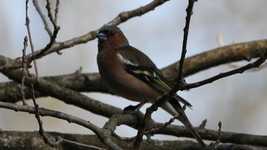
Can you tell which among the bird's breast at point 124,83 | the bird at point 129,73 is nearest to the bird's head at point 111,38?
the bird at point 129,73

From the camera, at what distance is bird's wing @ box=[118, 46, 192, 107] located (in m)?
5.80

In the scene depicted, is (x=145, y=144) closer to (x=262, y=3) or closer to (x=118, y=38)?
(x=118, y=38)

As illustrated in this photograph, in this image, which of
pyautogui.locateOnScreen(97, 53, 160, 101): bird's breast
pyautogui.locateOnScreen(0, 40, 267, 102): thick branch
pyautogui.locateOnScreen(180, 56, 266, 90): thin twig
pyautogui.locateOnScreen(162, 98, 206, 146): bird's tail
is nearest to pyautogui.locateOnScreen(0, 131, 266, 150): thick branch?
pyautogui.locateOnScreen(162, 98, 206, 146): bird's tail

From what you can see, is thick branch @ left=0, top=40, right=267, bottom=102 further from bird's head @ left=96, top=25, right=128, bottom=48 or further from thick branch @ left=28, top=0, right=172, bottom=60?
thick branch @ left=28, top=0, right=172, bottom=60

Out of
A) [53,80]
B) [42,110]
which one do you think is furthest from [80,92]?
[42,110]

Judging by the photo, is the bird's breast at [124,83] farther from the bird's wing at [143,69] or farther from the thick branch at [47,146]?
the thick branch at [47,146]

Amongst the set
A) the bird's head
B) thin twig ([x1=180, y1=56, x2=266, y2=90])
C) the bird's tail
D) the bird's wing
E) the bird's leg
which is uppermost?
thin twig ([x1=180, y1=56, x2=266, y2=90])

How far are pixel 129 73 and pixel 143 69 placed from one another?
0.40ft

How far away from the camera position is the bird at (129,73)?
5816 mm

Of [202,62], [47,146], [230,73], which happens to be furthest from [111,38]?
[230,73]

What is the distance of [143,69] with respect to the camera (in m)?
6.01

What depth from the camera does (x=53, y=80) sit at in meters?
6.00

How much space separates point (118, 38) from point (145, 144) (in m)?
1.44

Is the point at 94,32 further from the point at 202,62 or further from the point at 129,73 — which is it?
the point at 202,62
